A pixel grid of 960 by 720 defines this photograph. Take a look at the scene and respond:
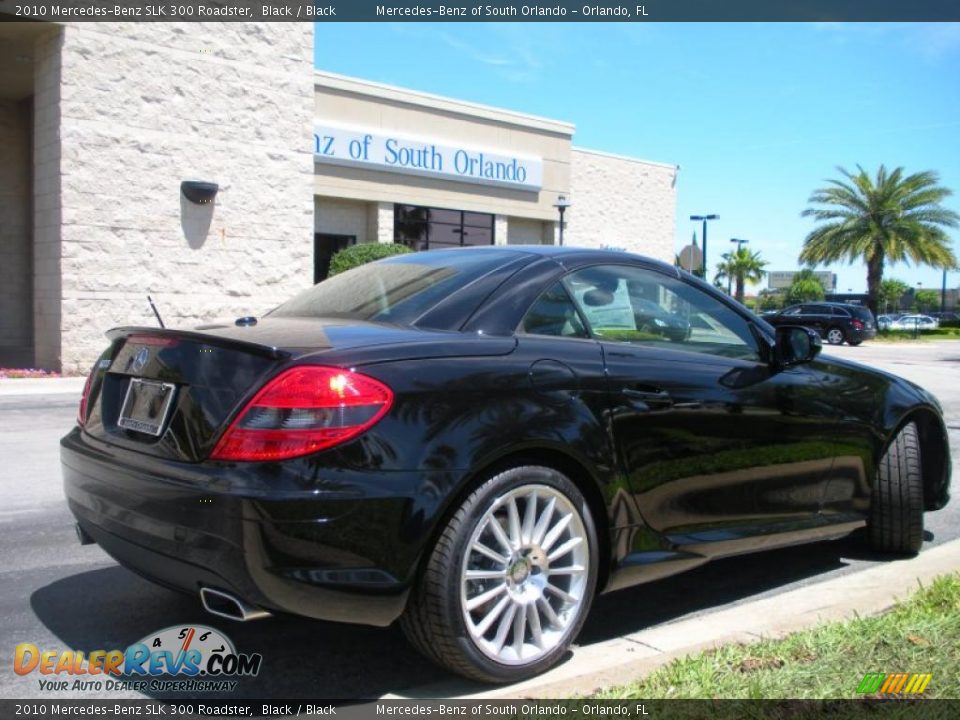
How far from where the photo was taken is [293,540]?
272 cm

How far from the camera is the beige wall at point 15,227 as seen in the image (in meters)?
17.0

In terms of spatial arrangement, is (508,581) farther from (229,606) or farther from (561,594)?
(229,606)

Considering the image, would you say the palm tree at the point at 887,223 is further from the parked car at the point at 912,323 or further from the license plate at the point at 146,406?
the license plate at the point at 146,406

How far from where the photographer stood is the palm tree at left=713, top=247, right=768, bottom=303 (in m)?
85.8

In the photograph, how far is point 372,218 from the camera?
80.8 ft

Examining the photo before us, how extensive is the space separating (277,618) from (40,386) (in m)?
10.2

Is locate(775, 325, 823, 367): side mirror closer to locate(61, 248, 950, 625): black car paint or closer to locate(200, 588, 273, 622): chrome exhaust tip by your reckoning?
locate(61, 248, 950, 625): black car paint

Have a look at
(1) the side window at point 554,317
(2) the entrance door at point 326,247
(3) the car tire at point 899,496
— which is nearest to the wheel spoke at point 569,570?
(1) the side window at point 554,317

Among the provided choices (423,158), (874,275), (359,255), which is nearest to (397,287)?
(359,255)

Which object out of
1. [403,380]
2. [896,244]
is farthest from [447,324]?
[896,244]

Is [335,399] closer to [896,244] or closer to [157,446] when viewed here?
[157,446]

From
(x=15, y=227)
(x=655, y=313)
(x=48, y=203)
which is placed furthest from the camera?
(x=15, y=227)

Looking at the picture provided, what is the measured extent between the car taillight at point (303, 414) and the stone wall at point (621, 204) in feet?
87.6

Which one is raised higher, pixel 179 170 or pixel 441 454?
pixel 179 170
